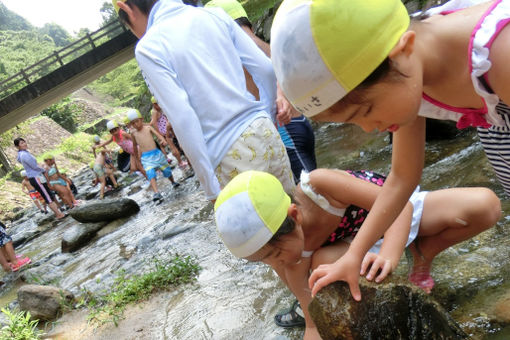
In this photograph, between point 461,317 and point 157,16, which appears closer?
point 461,317

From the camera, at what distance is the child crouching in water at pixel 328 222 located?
1.83 meters

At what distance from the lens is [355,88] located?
46.3 inches

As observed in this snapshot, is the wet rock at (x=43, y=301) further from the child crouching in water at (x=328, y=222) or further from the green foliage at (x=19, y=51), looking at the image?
the green foliage at (x=19, y=51)

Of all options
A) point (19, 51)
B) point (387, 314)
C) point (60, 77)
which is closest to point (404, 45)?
point (387, 314)

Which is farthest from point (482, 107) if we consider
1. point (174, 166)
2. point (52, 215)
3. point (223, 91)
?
point (52, 215)

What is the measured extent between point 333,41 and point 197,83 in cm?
122

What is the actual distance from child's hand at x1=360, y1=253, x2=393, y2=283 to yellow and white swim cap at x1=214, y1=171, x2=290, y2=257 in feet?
Answer: 1.42

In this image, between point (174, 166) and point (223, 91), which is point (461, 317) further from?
point (174, 166)

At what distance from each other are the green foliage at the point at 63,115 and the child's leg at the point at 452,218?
121 ft

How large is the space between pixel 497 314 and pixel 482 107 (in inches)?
37.5

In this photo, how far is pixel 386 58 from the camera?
116 cm

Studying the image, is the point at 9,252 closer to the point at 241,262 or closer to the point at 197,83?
the point at 241,262

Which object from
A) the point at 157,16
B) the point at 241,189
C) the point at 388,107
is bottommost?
the point at 241,189

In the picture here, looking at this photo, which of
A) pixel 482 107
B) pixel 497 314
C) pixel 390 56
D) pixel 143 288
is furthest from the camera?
pixel 143 288
